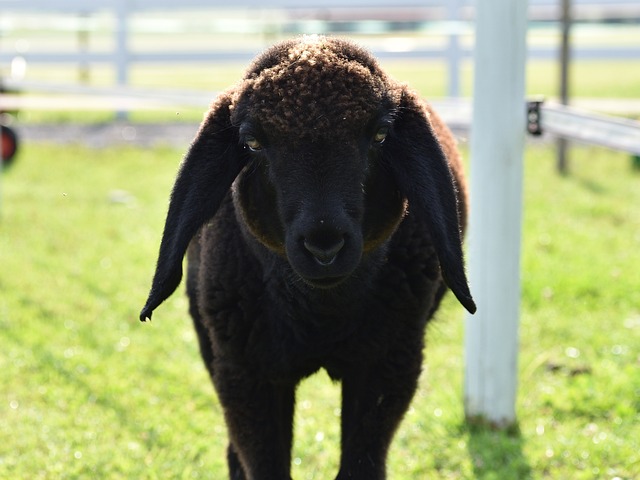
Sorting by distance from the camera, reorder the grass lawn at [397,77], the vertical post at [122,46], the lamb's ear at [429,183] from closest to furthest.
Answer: the lamb's ear at [429,183], the vertical post at [122,46], the grass lawn at [397,77]

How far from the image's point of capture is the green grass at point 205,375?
14.9 feet

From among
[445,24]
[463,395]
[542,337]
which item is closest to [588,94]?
[445,24]

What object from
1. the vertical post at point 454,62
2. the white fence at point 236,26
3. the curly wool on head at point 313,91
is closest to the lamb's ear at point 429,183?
the curly wool on head at point 313,91

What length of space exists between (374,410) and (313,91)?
1.18m

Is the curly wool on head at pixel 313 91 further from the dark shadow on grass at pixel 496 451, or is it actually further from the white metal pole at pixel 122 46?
the white metal pole at pixel 122 46

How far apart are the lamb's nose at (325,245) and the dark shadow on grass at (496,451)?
1.92 meters

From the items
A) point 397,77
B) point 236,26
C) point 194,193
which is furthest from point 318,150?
point 236,26

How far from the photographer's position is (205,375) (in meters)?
5.70

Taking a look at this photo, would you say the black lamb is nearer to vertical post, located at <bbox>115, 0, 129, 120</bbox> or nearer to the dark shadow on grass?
the dark shadow on grass

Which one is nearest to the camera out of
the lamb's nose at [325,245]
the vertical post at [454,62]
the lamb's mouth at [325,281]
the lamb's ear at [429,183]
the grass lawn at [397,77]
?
the lamb's nose at [325,245]

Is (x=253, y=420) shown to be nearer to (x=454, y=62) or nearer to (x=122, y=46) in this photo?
(x=454, y=62)

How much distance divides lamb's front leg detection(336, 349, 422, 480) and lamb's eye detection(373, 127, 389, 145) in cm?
81

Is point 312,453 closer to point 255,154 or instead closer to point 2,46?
point 255,154

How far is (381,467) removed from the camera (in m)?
3.49
